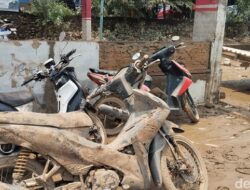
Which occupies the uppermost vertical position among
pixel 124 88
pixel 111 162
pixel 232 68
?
pixel 124 88

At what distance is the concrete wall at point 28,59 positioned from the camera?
6062 mm

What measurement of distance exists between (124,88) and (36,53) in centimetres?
203

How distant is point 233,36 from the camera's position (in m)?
19.3

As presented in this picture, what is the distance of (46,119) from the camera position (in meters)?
3.47

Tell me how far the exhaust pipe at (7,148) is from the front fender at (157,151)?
47.0 inches

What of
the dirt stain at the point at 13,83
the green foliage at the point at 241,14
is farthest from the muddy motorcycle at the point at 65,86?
the green foliage at the point at 241,14

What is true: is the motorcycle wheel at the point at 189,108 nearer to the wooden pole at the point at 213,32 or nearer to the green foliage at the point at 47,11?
the wooden pole at the point at 213,32

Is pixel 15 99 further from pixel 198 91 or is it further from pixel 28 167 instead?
pixel 198 91

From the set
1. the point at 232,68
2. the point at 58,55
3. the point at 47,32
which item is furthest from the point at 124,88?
the point at 47,32

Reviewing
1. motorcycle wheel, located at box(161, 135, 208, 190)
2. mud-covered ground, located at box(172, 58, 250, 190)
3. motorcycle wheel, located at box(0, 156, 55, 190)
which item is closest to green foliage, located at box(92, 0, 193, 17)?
mud-covered ground, located at box(172, 58, 250, 190)

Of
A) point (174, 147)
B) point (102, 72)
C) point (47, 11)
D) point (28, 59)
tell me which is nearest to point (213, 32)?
point (102, 72)

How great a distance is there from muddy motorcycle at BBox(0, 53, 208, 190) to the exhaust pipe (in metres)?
0.21

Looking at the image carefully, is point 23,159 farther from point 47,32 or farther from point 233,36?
point 233,36

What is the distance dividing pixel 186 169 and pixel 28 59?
3.13 m
